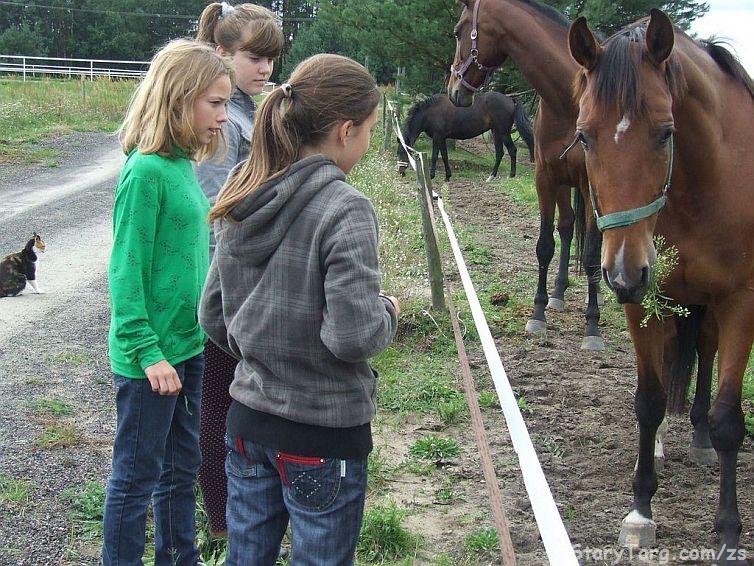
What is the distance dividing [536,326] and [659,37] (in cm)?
368

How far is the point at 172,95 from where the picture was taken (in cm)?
244

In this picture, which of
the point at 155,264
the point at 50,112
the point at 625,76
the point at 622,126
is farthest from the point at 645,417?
the point at 50,112

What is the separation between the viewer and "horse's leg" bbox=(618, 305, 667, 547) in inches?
127

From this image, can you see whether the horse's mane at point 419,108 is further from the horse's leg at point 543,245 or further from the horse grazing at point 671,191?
the horse grazing at point 671,191

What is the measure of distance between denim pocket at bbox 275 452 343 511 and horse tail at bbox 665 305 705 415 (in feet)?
7.56

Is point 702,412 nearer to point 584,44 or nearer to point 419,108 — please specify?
point 584,44

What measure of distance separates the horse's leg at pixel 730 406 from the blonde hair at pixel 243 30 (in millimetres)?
1953

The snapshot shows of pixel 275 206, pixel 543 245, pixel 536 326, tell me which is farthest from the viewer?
pixel 543 245

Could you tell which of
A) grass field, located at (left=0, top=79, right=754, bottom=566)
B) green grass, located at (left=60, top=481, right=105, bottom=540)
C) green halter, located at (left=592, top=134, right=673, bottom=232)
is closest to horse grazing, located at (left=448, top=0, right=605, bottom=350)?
grass field, located at (left=0, top=79, right=754, bottom=566)

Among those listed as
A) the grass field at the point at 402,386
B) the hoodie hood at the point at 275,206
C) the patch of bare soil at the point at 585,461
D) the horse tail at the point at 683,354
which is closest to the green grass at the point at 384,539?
the grass field at the point at 402,386

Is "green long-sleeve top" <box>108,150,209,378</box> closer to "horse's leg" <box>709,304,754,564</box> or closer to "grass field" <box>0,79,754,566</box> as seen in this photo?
"grass field" <box>0,79,754,566</box>

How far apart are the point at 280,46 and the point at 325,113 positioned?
1250 millimetres

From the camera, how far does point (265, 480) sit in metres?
1.99

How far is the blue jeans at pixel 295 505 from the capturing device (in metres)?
1.90
